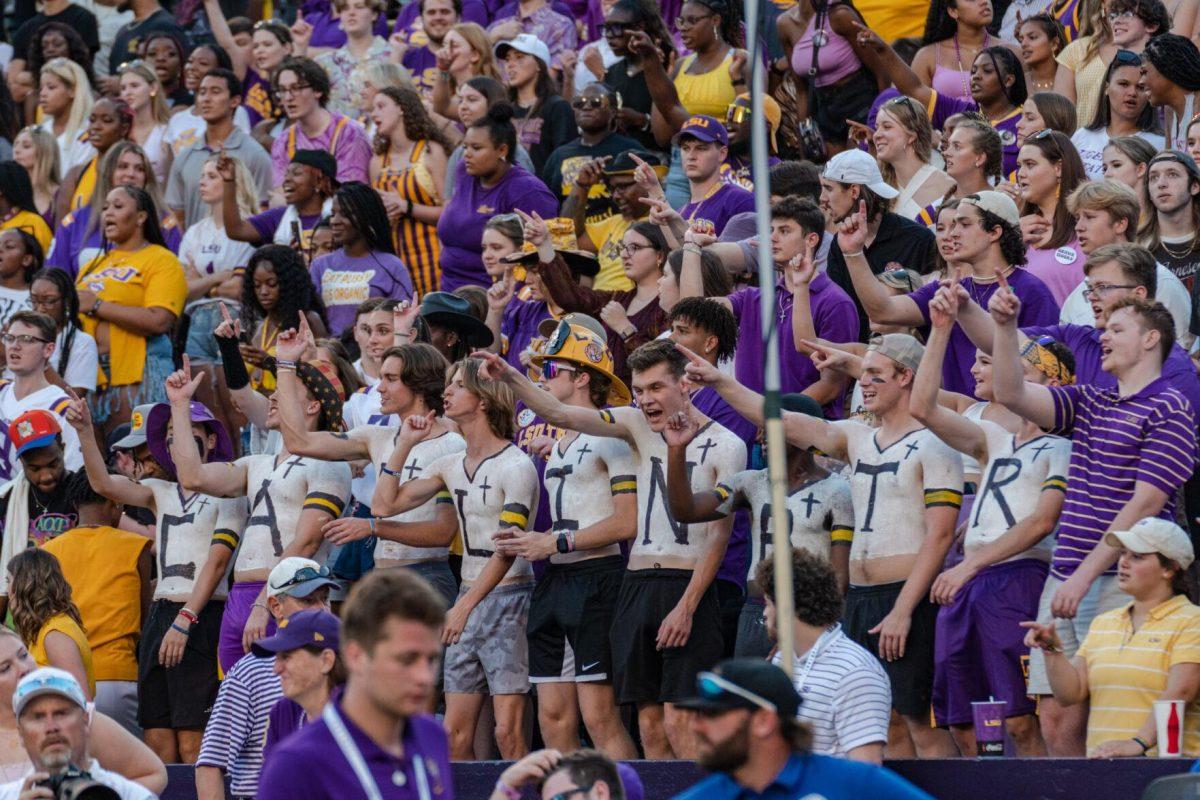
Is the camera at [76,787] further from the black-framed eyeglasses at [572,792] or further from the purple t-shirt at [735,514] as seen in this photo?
the purple t-shirt at [735,514]

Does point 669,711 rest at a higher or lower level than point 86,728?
lower

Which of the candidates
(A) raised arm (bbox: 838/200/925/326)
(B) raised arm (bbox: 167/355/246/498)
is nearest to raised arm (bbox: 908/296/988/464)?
(A) raised arm (bbox: 838/200/925/326)

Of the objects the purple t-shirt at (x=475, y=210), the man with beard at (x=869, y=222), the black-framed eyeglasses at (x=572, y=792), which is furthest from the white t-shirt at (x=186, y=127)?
the black-framed eyeglasses at (x=572, y=792)

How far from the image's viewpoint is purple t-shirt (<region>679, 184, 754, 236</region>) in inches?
450

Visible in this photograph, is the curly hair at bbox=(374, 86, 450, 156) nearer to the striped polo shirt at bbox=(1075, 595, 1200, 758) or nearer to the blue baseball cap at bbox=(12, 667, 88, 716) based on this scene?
the striped polo shirt at bbox=(1075, 595, 1200, 758)

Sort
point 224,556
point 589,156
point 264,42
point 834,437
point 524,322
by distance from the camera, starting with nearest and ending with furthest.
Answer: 1. point 834,437
2. point 224,556
3. point 524,322
4. point 589,156
5. point 264,42

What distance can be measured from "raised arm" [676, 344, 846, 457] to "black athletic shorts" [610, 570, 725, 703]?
32.8 inches

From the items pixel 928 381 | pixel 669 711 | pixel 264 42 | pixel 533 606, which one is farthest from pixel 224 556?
pixel 264 42

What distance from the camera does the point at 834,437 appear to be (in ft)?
28.5

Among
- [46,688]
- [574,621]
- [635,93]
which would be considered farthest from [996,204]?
[635,93]

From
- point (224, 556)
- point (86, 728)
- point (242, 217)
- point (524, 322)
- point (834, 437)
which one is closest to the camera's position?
point (86, 728)

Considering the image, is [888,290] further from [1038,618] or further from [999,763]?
[999,763]

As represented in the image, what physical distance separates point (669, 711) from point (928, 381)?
1.93 metres

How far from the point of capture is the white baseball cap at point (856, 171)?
10109mm
